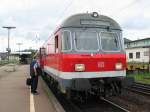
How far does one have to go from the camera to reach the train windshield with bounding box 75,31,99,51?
11.5m

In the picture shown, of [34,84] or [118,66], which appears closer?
[118,66]

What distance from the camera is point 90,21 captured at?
1189 cm

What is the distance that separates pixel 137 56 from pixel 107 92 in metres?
30.2

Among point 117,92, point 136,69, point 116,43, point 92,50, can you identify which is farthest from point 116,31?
point 136,69

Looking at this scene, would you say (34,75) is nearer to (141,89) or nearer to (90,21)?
(90,21)

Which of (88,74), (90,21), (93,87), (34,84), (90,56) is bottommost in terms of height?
(34,84)

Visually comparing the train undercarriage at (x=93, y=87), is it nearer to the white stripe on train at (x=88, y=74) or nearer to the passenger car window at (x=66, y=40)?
the white stripe on train at (x=88, y=74)

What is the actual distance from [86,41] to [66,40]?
0.67 m

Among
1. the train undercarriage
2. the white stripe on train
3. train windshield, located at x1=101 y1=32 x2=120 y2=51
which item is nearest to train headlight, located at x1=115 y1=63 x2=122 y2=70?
the white stripe on train

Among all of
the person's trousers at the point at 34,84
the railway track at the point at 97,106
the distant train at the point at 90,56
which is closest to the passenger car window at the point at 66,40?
the distant train at the point at 90,56

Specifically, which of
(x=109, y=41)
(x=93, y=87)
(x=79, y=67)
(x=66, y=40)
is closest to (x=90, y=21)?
(x=109, y=41)

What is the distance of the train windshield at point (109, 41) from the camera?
467 inches

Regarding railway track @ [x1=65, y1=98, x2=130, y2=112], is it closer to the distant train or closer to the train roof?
the distant train

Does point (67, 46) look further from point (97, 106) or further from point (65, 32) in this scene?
point (97, 106)
